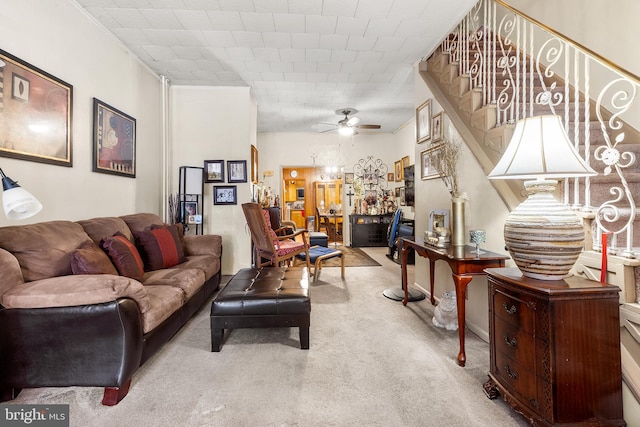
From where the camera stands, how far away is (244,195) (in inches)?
178

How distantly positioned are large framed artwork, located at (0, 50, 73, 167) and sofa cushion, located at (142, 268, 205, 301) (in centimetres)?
123

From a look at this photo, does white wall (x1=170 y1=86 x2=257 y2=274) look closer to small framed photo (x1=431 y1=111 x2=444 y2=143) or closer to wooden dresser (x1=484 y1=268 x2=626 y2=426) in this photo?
small framed photo (x1=431 y1=111 x2=444 y2=143)

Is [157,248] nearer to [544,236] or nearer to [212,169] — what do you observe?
[212,169]

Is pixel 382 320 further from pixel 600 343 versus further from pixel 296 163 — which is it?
pixel 296 163

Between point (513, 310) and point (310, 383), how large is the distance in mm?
1231

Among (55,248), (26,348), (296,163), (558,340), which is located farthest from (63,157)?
(296,163)

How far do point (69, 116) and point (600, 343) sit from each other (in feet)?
12.9

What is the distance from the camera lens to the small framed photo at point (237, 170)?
14.8 ft

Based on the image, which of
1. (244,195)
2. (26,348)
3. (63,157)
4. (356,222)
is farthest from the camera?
(356,222)

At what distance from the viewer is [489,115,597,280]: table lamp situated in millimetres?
1353

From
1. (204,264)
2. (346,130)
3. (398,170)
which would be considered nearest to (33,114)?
(204,264)

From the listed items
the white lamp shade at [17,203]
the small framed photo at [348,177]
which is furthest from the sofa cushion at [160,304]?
the small framed photo at [348,177]

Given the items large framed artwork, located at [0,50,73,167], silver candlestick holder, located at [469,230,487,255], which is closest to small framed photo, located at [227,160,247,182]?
large framed artwork, located at [0,50,73,167]

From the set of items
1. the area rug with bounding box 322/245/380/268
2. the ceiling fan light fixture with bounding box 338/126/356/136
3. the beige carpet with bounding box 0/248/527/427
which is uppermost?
the ceiling fan light fixture with bounding box 338/126/356/136
